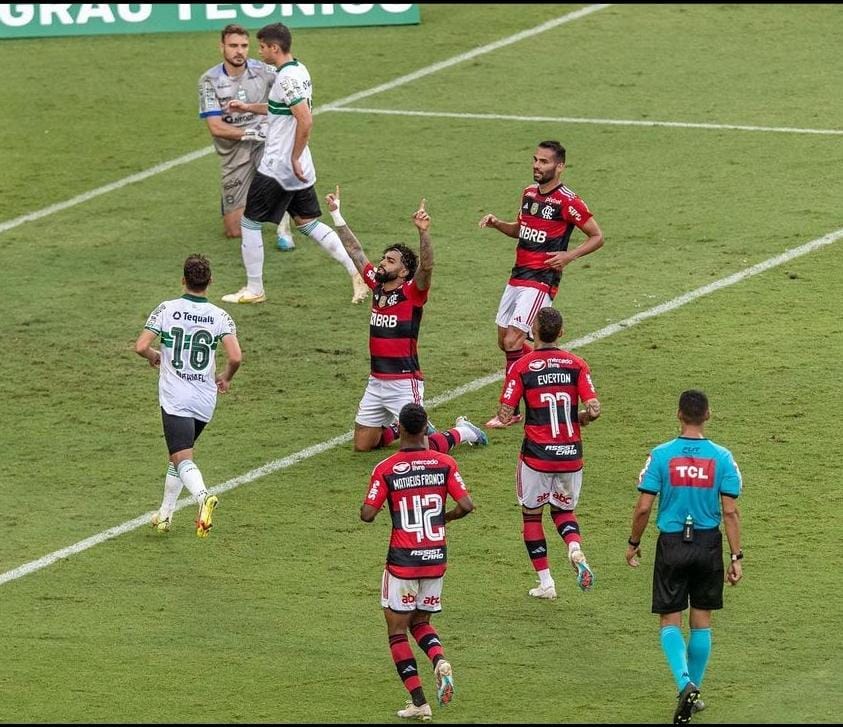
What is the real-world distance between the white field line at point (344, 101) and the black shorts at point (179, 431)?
8.48 meters

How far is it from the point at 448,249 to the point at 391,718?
983 cm

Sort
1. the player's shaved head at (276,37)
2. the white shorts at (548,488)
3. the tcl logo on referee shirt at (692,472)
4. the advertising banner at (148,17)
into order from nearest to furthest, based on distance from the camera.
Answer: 1. the tcl logo on referee shirt at (692,472)
2. the white shorts at (548,488)
3. the player's shaved head at (276,37)
4. the advertising banner at (148,17)

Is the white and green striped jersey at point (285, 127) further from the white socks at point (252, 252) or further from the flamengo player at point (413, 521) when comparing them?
the flamengo player at point (413, 521)

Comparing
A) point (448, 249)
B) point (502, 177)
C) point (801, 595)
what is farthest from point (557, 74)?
point (801, 595)

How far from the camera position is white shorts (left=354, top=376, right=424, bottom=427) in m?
14.8

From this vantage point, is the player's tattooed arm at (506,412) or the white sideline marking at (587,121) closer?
the player's tattooed arm at (506,412)

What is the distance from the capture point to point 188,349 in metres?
13.7

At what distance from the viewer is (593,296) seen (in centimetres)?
1889

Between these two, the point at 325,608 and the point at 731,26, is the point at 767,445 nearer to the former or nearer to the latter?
the point at 325,608

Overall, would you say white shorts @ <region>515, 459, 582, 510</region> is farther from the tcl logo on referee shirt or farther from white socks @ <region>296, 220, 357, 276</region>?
white socks @ <region>296, 220, 357, 276</region>

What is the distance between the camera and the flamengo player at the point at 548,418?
12.7 m

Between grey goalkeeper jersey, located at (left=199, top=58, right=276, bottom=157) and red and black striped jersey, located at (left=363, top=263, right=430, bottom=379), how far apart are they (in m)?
5.93

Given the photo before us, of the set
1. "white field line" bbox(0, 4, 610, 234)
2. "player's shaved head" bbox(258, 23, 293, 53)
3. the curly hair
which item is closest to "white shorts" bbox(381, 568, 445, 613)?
the curly hair

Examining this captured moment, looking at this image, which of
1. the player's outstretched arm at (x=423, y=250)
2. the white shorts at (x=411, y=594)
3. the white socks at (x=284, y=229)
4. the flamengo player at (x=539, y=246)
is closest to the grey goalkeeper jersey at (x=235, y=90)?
the white socks at (x=284, y=229)
